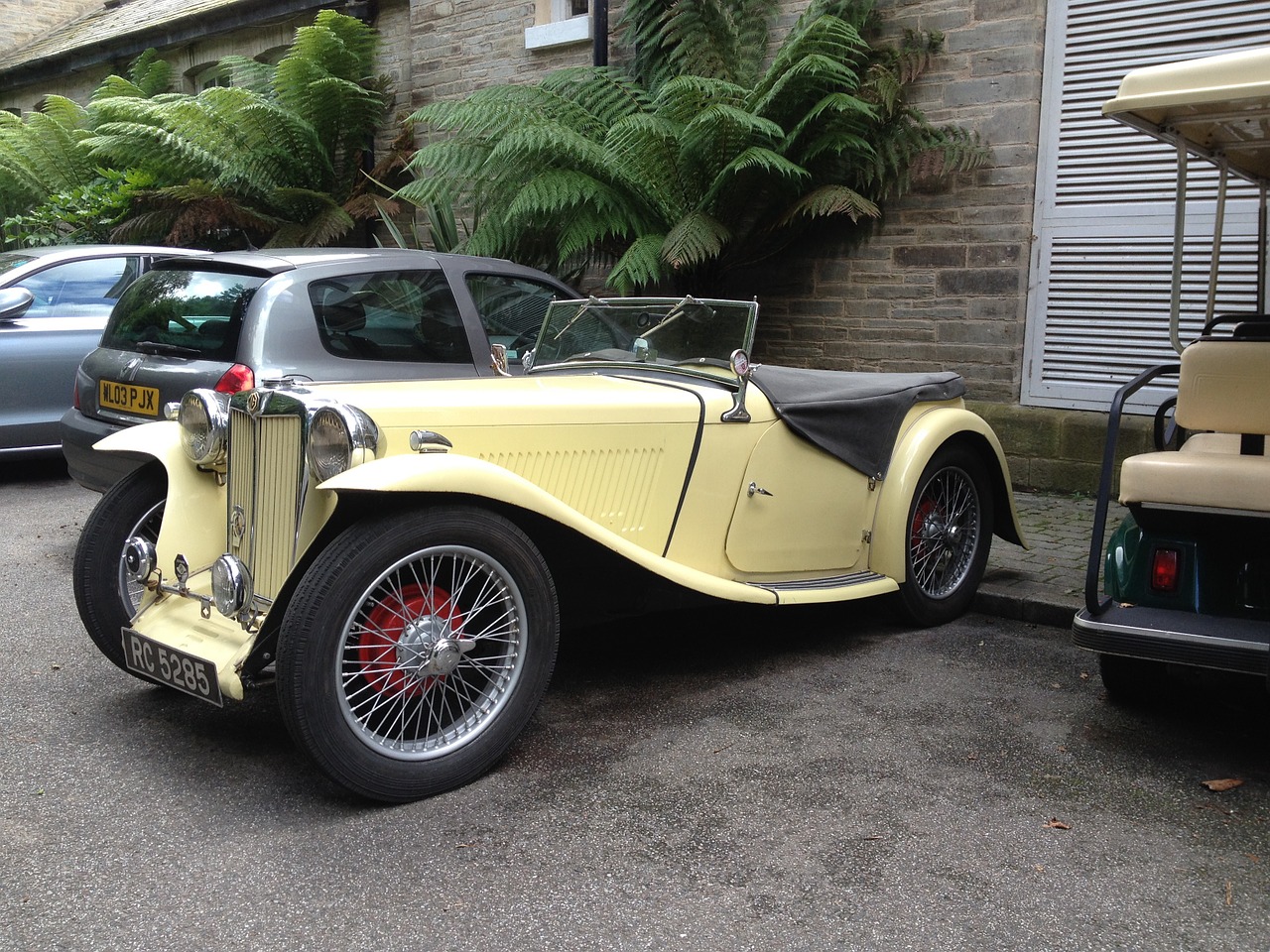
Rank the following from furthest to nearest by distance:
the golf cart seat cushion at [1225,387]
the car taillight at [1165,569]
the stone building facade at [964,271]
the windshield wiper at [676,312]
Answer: the stone building facade at [964,271] → the windshield wiper at [676,312] → the golf cart seat cushion at [1225,387] → the car taillight at [1165,569]

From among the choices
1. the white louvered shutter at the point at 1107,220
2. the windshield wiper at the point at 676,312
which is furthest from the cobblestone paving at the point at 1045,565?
the windshield wiper at the point at 676,312

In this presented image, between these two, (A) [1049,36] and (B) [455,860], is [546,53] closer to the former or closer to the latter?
(A) [1049,36]

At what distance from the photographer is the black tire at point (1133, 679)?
401cm

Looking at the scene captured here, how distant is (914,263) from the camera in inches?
321

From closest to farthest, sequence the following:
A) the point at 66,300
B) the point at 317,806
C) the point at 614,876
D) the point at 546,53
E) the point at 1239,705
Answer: the point at 614,876 < the point at 317,806 < the point at 1239,705 < the point at 66,300 < the point at 546,53

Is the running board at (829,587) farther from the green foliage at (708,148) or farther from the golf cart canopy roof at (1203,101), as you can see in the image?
the green foliage at (708,148)

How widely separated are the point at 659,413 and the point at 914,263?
4.61 m

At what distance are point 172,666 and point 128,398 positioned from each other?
9.62 ft

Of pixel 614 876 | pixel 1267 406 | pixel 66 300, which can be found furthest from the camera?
pixel 66 300

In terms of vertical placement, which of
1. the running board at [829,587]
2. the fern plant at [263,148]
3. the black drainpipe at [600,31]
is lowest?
the running board at [829,587]

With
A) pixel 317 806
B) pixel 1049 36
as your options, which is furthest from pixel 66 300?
pixel 1049 36

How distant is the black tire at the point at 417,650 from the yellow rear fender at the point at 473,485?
9cm

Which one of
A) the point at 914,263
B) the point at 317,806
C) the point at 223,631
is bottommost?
the point at 317,806

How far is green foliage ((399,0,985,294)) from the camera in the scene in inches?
305
